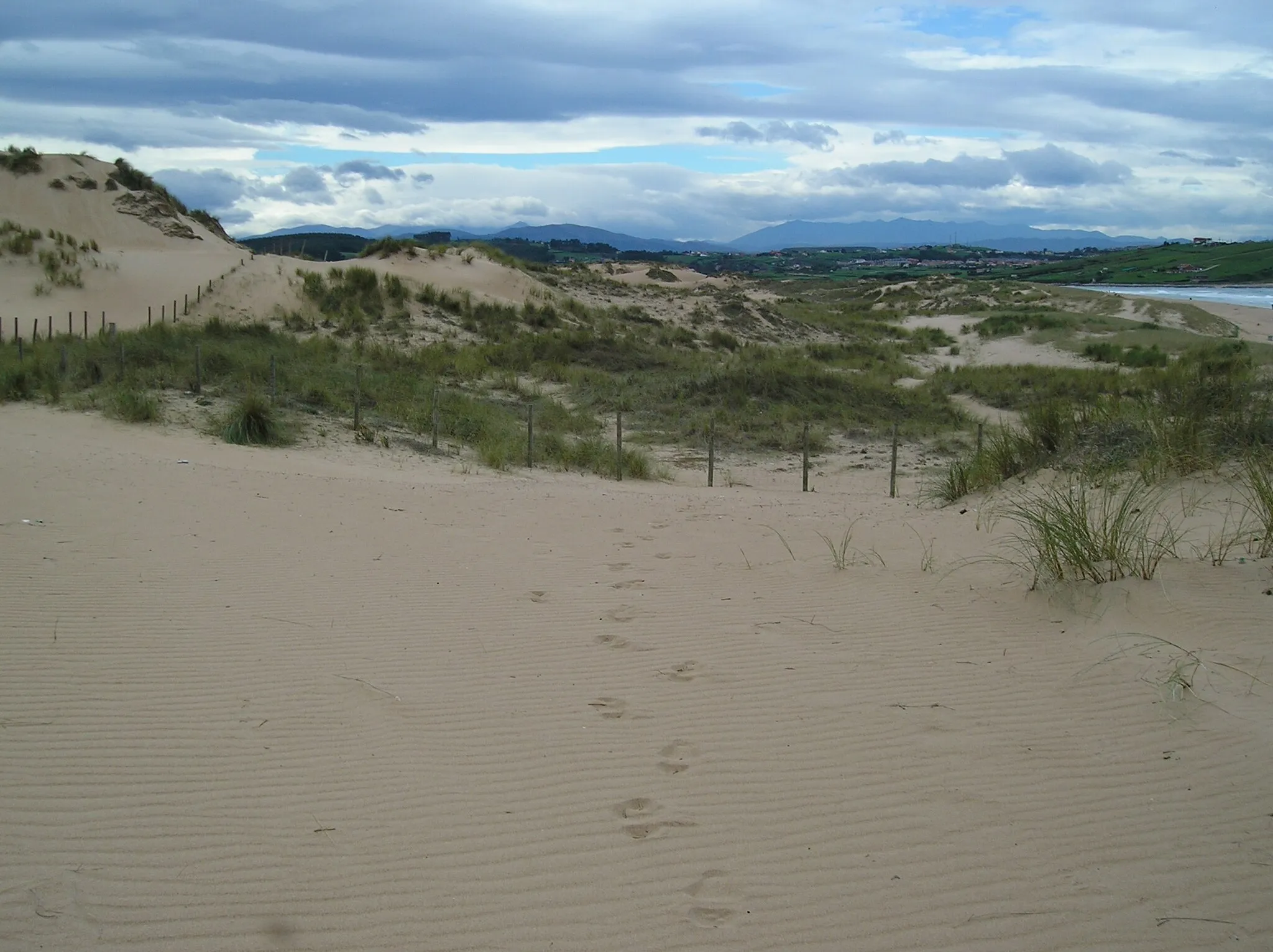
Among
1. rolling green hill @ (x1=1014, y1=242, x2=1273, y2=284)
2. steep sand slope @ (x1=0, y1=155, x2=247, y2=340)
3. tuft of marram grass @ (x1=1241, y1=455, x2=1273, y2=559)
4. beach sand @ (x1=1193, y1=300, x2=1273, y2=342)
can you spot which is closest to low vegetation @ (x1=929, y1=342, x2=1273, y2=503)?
tuft of marram grass @ (x1=1241, y1=455, x2=1273, y2=559)

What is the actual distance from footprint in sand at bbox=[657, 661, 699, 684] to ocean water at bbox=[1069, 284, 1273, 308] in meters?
66.3

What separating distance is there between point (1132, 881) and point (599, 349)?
27136 millimetres

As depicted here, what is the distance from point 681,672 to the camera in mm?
5965

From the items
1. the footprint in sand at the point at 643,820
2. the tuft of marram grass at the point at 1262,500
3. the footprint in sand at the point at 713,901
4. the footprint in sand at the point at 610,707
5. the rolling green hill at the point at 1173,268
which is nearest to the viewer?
the footprint in sand at the point at 713,901

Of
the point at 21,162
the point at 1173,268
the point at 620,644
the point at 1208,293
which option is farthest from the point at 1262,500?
the point at 1173,268

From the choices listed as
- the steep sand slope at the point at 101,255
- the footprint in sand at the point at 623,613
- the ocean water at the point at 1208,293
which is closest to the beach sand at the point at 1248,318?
the ocean water at the point at 1208,293

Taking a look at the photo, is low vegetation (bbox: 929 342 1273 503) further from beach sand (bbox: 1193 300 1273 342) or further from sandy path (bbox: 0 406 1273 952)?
beach sand (bbox: 1193 300 1273 342)

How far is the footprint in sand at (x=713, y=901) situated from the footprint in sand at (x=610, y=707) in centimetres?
153

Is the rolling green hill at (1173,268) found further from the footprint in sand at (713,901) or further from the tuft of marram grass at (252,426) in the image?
the footprint in sand at (713,901)

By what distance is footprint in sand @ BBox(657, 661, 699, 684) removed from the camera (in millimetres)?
5859

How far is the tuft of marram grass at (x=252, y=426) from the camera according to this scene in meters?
15.1

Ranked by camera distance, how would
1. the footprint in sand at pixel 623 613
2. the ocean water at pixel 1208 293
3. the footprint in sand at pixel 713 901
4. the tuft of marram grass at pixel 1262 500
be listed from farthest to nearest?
the ocean water at pixel 1208 293
the tuft of marram grass at pixel 1262 500
the footprint in sand at pixel 623 613
the footprint in sand at pixel 713 901

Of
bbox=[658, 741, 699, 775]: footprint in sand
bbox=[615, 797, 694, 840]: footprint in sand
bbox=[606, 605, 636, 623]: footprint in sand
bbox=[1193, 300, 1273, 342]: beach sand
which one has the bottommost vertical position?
bbox=[615, 797, 694, 840]: footprint in sand

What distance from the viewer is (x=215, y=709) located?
17.1 ft
